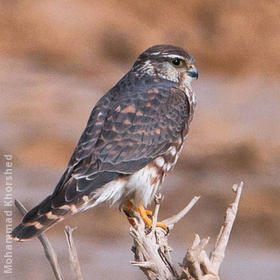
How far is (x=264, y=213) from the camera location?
9828 millimetres

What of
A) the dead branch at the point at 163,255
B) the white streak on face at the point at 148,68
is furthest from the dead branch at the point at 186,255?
the white streak on face at the point at 148,68

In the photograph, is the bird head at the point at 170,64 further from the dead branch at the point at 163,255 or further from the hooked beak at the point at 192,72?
the dead branch at the point at 163,255

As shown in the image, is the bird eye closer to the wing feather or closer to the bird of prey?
the bird of prey

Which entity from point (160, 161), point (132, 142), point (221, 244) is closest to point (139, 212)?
point (160, 161)

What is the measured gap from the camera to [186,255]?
378 centimetres

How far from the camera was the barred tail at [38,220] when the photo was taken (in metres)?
4.27

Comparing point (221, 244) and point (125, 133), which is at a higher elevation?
point (125, 133)

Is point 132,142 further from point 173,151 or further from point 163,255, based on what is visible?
point 163,255

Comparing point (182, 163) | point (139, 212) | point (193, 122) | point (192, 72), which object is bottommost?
point (139, 212)

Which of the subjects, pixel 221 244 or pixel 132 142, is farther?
pixel 132 142

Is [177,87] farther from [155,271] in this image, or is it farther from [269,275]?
[269,275]

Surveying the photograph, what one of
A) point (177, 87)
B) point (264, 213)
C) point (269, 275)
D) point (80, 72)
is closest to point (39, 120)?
point (80, 72)

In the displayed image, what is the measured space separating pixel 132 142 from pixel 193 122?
6.33 meters

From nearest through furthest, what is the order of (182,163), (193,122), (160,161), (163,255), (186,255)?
(186,255) < (163,255) < (160,161) < (182,163) < (193,122)
